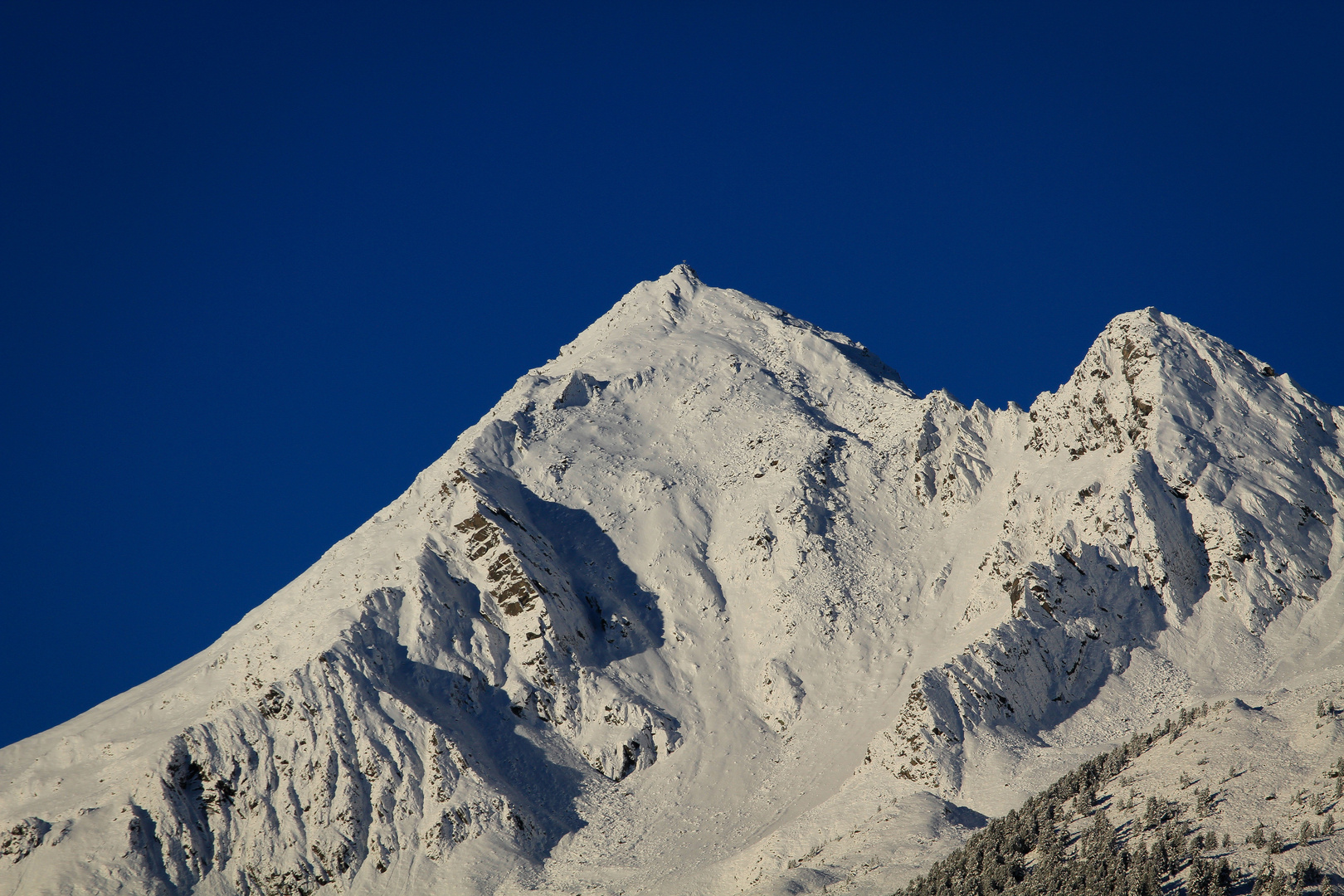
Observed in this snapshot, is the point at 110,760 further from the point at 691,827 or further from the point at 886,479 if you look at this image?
the point at 886,479

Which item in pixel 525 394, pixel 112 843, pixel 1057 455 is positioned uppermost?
pixel 525 394

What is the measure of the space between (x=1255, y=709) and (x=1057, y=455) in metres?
40.3

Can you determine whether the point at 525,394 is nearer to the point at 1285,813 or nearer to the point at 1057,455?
the point at 1057,455

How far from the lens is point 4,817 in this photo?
3487 inches

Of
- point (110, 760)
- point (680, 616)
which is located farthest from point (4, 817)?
point (680, 616)

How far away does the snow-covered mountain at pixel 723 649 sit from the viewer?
8769 cm

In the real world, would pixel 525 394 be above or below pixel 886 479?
above

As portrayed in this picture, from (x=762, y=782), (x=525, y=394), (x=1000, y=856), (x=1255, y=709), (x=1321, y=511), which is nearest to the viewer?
(x=1000, y=856)

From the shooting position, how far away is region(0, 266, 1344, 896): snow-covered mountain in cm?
8769

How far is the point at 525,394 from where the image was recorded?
425 feet

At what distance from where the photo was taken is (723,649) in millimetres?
106625

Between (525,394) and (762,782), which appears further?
(525,394)

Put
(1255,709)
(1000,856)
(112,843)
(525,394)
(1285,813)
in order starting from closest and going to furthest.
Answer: (1285,813), (1000,856), (1255,709), (112,843), (525,394)

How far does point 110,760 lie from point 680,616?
4671 cm
